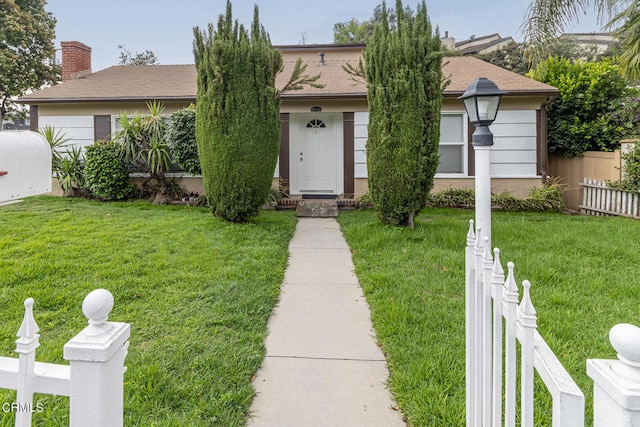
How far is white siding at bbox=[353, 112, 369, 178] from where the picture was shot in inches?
382

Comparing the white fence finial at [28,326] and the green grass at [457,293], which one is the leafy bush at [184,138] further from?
the white fence finial at [28,326]

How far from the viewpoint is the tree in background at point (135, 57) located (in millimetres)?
25672

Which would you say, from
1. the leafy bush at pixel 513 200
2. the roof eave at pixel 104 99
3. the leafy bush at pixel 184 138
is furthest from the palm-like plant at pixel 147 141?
the leafy bush at pixel 513 200

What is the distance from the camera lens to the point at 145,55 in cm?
2622

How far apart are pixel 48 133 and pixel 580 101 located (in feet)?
43.5

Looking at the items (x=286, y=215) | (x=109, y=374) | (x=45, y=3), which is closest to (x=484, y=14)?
(x=286, y=215)

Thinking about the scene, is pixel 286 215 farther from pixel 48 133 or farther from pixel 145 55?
pixel 145 55

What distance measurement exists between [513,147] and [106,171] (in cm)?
982

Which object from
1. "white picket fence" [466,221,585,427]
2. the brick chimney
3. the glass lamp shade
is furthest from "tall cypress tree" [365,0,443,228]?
the brick chimney

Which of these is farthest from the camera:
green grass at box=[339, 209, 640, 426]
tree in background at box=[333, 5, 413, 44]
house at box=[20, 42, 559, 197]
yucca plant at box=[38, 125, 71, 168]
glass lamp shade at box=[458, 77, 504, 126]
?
tree in background at box=[333, 5, 413, 44]

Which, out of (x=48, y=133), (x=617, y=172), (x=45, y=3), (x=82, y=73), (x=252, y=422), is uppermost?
(x=45, y=3)

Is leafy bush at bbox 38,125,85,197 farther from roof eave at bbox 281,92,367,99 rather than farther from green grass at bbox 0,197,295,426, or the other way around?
roof eave at bbox 281,92,367,99

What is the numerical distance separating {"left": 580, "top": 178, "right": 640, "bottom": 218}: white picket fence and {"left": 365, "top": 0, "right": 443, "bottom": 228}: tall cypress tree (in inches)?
203

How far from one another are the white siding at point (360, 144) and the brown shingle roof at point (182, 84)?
→ 599 millimetres
